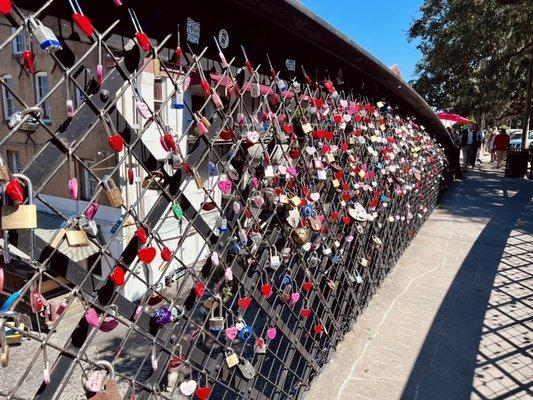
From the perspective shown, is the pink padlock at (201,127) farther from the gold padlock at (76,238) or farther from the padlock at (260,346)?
the padlock at (260,346)

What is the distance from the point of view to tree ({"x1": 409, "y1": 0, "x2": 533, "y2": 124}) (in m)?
14.2

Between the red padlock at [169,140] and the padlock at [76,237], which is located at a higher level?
the red padlock at [169,140]

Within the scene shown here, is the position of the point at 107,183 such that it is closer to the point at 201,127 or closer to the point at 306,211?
the point at 201,127

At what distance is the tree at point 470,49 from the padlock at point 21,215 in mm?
14219

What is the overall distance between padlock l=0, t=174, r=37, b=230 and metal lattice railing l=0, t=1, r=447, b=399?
0.04m

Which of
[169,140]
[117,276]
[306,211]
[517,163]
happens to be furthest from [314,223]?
[517,163]

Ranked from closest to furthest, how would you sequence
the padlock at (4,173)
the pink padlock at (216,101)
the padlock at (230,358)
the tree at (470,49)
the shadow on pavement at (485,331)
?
the padlock at (4,173) → the pink padlock at (216,101) → the padlock at (230,358) → the shadow on pavement at (485,331) → the tree at (470,49)

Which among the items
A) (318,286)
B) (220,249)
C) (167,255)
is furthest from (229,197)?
(318,286)

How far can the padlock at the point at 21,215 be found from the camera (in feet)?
3.14

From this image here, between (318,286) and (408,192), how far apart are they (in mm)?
3025

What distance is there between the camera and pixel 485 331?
3.75 metres

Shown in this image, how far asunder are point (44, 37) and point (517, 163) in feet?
49.6

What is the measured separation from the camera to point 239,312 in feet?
6.80

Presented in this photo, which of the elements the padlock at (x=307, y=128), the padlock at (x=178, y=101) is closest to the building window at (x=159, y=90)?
the padlock at (x=178, y=101)
